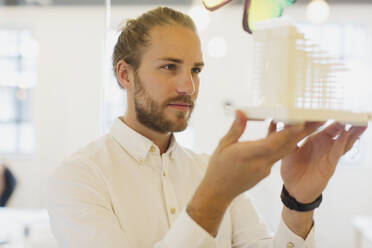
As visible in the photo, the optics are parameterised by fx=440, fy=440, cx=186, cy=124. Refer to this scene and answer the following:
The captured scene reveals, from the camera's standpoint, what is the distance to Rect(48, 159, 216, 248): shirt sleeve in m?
0.87

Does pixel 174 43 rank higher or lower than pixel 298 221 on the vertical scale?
higher

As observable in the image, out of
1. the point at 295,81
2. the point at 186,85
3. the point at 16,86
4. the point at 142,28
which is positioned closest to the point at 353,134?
the point at 295,81

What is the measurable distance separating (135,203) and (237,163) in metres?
0.42

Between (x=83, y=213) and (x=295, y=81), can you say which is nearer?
(x=295, y=81)

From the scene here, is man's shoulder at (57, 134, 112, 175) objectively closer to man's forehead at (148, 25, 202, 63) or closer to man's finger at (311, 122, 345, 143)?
man's forehead at (148, 25, 202, 63)

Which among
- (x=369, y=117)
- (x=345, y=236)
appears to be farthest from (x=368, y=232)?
(x=369, y=117)

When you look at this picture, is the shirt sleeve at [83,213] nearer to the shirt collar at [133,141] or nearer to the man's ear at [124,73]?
the shirt collar at [133,141]

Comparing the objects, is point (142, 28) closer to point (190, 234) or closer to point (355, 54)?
point (190, 234)

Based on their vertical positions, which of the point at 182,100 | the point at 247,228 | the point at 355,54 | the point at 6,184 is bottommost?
the point at 6,184

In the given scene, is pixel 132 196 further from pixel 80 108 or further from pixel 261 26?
pixel 80 108

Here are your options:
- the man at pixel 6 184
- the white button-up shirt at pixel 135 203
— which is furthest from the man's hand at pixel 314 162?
the man at pixel 6 184

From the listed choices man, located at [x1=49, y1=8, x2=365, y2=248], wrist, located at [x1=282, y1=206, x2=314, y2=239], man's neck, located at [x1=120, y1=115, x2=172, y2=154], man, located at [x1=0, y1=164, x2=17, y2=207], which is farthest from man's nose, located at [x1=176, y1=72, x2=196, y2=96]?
man, located at [x1=0, y1=164, x2=17, y2=207]

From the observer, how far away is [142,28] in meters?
1.20

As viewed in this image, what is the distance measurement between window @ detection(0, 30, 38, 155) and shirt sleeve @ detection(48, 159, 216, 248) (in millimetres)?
2519
